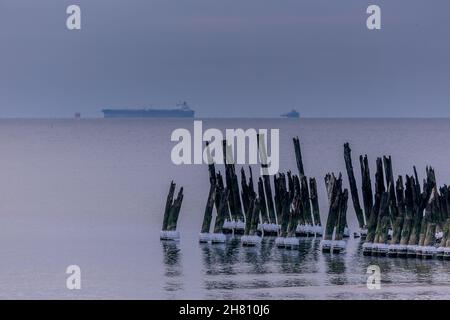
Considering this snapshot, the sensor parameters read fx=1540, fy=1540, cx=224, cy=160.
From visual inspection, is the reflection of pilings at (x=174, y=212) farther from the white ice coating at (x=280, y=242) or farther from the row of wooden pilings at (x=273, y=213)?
the white ice coating at (x=280, y=242)

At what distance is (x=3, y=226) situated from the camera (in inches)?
2645

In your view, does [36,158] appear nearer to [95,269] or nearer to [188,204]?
[188,204]

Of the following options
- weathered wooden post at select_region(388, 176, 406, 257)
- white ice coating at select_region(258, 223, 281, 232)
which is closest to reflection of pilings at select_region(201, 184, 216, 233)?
white ice coating at select_region(258, 223, 281, 232)

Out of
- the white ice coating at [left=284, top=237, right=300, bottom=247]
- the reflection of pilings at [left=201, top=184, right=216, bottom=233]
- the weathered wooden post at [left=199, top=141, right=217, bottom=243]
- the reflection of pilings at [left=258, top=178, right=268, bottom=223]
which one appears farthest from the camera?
the reflection of pilings at [left=258, top=178, right=268, bottom=223]

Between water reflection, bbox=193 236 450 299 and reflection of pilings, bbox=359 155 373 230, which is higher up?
reflection of pilings, bbox=359 155 373 230

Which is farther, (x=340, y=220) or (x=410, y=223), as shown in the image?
(x=340, y=220)

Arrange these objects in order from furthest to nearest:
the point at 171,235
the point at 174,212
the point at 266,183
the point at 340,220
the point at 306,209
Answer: the point at 171,235
the point at 266,183
the point at 306,209
the point at 174,212
the point at 340,220

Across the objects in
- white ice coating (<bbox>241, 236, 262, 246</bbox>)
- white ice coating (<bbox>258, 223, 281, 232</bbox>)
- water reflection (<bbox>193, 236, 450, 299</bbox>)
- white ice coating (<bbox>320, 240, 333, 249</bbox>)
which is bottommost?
water reflection (<bbox>193, 236, 450, 299</bbox>)

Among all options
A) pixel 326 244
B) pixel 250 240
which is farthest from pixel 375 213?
pixel 250 240

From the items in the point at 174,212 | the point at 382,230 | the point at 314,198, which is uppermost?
the point at 314,198

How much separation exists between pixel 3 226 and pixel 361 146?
8900cm

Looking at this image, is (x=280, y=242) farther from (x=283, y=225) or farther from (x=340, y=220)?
(x=340, y=220)

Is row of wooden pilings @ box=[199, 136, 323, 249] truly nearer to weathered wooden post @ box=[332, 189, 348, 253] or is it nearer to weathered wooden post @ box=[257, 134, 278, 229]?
weathered wooden post @ box=[257, 134, 278, 229]
